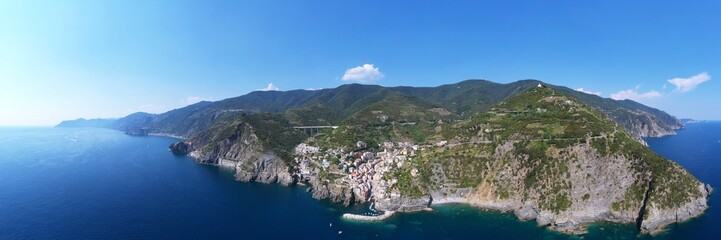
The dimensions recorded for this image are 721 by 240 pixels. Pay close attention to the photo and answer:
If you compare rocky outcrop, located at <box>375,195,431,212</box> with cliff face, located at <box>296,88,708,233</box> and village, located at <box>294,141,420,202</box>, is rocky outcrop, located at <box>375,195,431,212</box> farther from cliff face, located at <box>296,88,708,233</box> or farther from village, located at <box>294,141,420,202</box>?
village, located at <box>294,141,420,202</box>

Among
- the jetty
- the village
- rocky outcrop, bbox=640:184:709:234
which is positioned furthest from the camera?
the village

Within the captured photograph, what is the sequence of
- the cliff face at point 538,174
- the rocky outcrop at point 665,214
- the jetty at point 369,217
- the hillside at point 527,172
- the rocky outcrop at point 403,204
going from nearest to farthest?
the rocky outcrop at point 665,214 < the cliff face at point 538,174 < the hillside at point 527,172 < the jetty at point 369,217 < the rocky outcrop at point 403,204

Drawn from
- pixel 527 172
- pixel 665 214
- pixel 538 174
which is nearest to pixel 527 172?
pixel 527 172

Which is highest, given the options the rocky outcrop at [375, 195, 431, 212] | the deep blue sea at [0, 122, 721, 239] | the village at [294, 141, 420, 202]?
the village at [294, 141, 420, 202]

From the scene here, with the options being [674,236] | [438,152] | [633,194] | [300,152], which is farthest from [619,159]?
[300,152]

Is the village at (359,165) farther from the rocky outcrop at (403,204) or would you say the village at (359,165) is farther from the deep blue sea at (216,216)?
the deep blue sea at (216,216)

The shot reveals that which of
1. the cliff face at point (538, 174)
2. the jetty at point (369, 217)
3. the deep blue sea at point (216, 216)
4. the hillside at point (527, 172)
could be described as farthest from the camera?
the jetty at point (369, 217)

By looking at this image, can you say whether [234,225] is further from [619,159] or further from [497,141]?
[619,159]

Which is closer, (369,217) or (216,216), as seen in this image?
(369,217)

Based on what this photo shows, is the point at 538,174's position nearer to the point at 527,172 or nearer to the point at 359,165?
the point at 527,172

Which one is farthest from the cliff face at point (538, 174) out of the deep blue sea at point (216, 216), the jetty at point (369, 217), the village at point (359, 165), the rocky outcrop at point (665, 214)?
the jetty at point (369, 217)

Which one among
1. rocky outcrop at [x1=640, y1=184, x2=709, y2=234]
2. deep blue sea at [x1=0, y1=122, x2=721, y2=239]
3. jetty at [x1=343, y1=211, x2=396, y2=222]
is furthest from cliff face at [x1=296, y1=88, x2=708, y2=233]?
jetty at [x1=343, y1=211, x2=396, y2=222]
